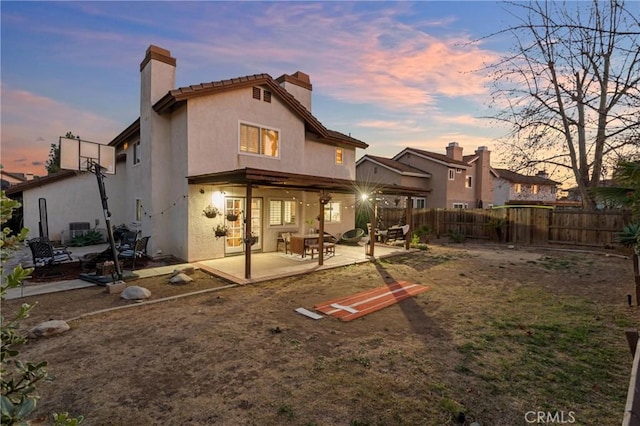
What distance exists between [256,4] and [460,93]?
17.0ft

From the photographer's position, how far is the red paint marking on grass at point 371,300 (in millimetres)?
6188

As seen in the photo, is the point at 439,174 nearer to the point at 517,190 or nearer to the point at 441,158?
the point at 441,158

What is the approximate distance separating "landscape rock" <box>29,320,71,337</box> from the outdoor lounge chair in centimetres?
1164

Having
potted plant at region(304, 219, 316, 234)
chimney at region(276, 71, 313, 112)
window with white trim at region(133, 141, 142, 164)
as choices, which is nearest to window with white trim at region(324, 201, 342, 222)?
potted plant at region(304, 219, 316, 234)

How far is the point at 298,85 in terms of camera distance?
15.1 metres

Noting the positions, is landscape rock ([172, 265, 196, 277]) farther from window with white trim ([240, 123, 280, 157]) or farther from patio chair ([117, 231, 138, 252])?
window with white trim ([240, 123, 280, 157])

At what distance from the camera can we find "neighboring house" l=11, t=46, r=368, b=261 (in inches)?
405

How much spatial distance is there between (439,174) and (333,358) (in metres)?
23.0

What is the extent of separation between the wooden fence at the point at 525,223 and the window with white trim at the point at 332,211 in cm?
568

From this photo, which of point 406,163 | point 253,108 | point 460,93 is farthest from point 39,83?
point 406,163

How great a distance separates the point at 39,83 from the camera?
10875mm

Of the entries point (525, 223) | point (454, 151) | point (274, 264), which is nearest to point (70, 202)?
point (274, 264)

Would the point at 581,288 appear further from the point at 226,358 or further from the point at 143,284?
the point at 143,284

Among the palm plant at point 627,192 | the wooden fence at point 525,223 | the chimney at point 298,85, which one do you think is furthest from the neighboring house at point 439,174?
the palm plant at point 627,192
